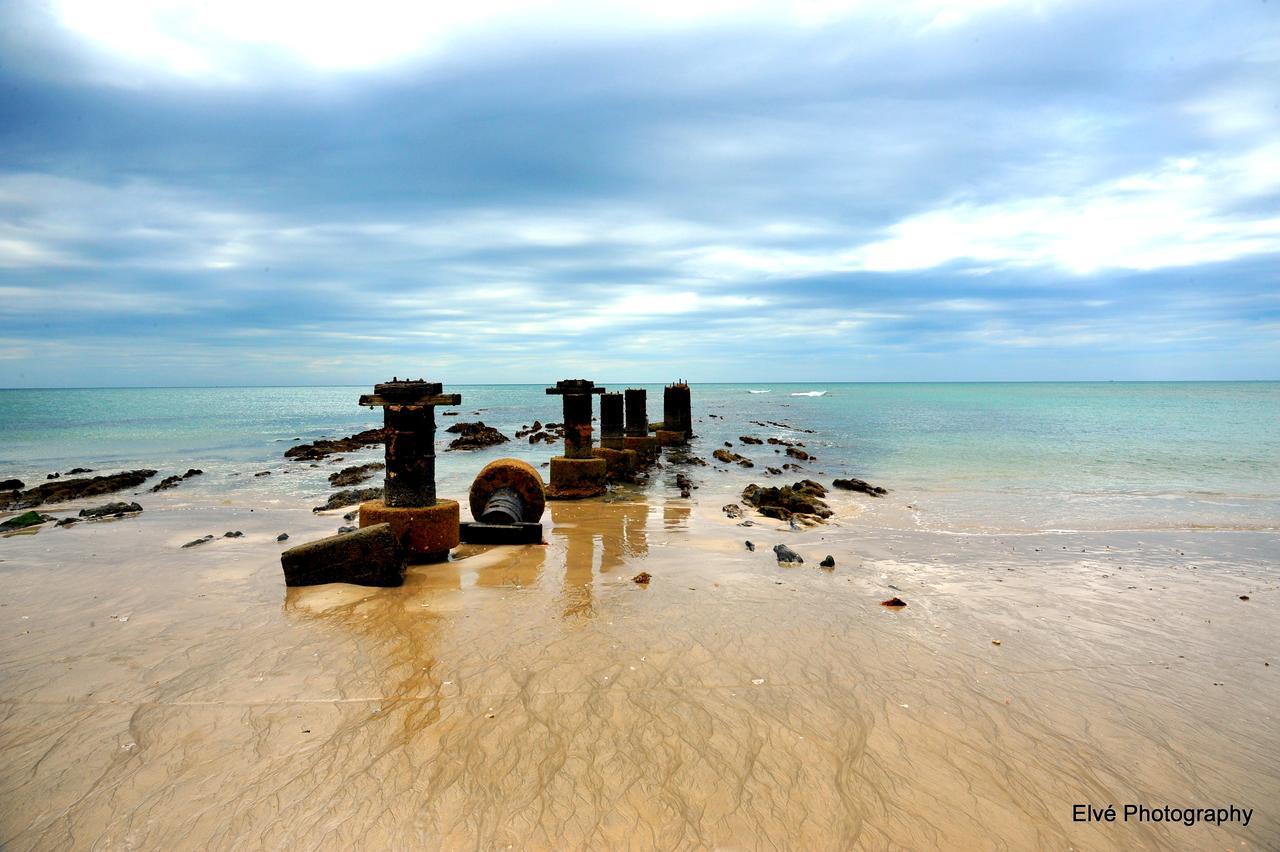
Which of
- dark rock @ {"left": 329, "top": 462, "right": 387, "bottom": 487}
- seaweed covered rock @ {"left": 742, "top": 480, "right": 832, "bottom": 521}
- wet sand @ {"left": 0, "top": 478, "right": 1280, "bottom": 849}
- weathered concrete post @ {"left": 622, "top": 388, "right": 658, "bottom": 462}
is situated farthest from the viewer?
weathered concrete post @ {"left": 622, "top": 388, "right": 658, "bottom": 462}

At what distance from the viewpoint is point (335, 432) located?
1791 inches

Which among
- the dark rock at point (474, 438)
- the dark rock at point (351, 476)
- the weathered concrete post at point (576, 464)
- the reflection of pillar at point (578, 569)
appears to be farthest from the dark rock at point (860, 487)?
the dark rock at point (474, 438)

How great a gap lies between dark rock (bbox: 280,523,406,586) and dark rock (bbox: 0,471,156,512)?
45.2 ft

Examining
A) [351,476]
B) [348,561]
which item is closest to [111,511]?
[351,476]

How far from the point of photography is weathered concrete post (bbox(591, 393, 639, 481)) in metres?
18.5

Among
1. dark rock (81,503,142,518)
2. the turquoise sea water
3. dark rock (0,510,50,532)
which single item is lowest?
the turquoise sea water

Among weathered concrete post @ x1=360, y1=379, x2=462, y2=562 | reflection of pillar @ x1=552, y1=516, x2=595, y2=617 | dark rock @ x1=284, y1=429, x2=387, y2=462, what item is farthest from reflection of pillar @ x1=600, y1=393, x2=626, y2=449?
dark rock @ x1=284, y1=429, x2=387, y2=462

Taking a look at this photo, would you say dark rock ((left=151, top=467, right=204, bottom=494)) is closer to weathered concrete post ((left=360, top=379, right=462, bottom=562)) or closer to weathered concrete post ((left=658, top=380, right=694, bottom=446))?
weathered concrete post ((left=360, top=379, right=462, bottom=562))

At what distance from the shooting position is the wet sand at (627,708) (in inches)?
130

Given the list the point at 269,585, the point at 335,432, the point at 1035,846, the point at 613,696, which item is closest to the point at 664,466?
the point at 269,585

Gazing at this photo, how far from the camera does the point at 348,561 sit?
7133mm

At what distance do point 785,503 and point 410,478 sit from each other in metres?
8.16

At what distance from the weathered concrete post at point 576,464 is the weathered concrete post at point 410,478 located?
22.0ft

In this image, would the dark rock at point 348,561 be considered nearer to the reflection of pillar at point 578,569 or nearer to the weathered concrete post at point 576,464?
the reflection of pillar at point 578,569
